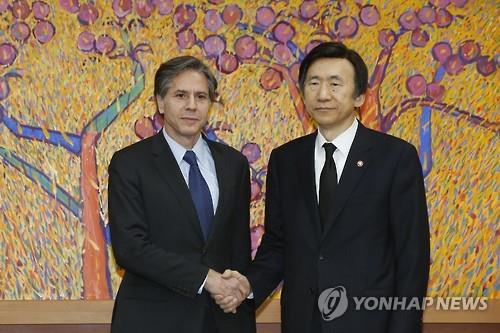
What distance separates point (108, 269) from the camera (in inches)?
111

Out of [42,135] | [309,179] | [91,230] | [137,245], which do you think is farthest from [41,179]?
[309,179]

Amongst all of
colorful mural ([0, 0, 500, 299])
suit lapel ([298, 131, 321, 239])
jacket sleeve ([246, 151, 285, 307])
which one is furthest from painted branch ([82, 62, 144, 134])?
suit lapel ([298, 131, 321, 239])

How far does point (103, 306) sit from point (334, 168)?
1450 mm

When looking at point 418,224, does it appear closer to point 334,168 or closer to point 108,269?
point 334,168

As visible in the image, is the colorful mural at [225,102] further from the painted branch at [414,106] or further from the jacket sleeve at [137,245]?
the jacket sleeve at [137,245]

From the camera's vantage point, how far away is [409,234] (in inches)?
73.9

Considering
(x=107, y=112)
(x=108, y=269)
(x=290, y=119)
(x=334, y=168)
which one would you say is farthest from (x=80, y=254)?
(x=334, y=168)

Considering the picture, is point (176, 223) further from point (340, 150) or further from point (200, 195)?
point (340, 150)

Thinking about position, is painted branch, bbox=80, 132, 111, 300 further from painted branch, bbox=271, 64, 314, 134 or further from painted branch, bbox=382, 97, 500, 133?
painted branch, bbox=382, 97, 500, 133

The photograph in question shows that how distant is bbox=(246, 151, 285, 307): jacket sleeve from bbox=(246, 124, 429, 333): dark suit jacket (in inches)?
8.1

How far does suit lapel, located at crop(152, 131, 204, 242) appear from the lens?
1993 mm

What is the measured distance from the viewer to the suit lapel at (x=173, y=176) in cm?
199

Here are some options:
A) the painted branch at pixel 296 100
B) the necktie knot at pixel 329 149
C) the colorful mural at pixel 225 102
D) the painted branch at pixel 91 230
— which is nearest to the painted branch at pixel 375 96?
the colorful mural at pixel 225 102

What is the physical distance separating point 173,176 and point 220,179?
0.19 m
